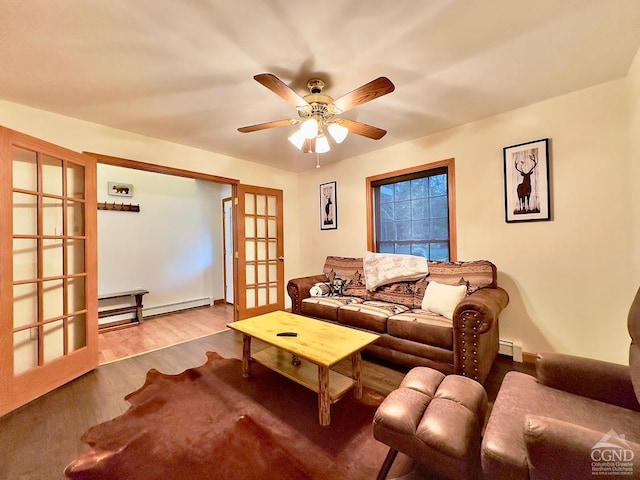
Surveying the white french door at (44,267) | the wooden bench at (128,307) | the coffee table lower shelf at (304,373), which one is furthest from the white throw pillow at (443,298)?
the wooden bench at (128,307)

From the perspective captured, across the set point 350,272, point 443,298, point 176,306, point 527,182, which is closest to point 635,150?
point 527,182

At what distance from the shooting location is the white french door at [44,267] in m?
1.94

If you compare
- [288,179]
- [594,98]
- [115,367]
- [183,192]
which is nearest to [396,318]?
[594,98]

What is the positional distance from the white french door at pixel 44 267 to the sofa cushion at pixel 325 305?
7.19 ft

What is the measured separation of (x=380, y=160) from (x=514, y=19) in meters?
2.18

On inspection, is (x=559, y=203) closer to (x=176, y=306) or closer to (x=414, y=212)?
(x=414, y=212)

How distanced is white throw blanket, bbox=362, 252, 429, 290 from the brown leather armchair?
157 cm

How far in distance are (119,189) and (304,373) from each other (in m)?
4.18

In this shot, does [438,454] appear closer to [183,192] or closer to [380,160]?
[380,160]

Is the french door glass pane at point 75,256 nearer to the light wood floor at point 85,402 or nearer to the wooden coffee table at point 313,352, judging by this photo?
the light wood floor at point 85,402

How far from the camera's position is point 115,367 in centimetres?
259

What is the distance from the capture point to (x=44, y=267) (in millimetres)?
2242

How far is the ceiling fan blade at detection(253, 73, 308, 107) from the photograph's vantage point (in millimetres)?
1518

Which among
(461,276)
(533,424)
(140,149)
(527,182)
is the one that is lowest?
(533,424)
